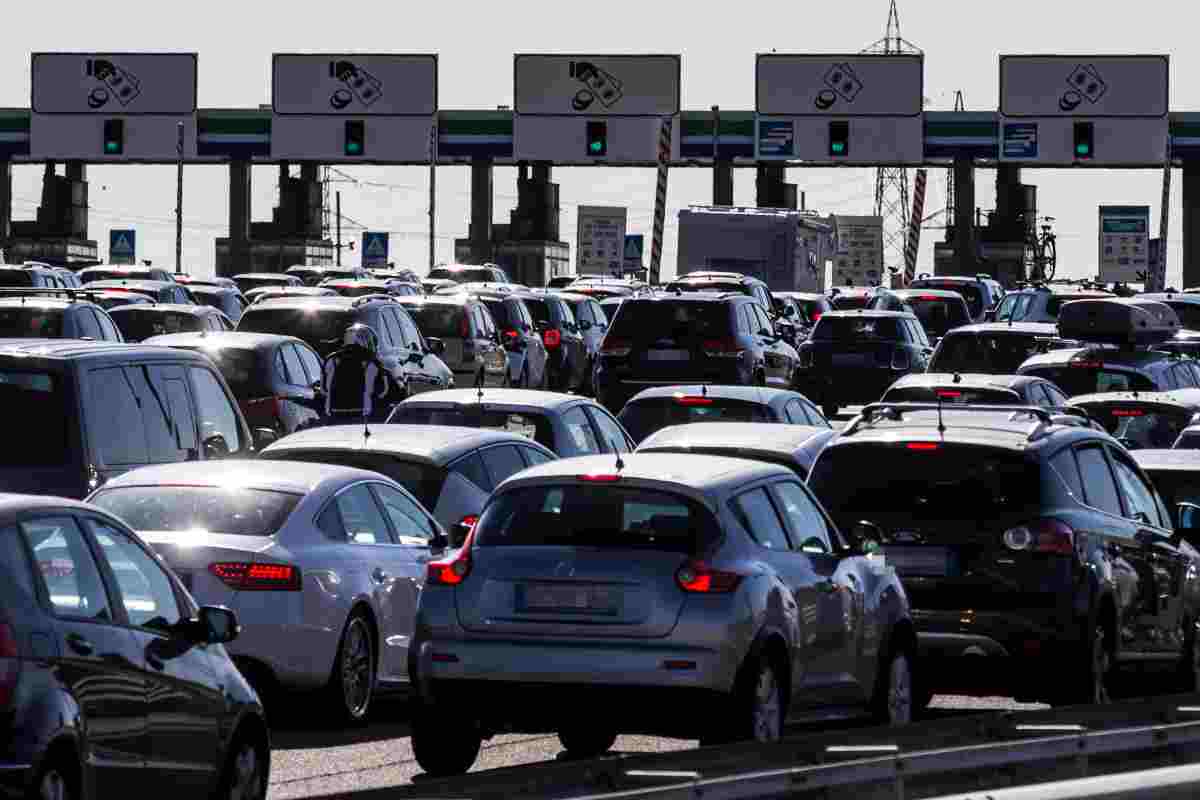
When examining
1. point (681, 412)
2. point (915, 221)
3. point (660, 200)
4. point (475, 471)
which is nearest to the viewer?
point (475, 471)

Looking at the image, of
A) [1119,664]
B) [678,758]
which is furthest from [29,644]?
[1119,664]

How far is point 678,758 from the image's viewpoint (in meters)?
10.7

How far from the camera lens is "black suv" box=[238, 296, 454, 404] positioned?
102 ft

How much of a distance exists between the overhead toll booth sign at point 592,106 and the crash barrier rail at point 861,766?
72091 millimetres

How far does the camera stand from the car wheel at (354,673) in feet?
48.3

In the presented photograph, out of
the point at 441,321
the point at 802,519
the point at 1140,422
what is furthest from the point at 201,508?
the point at 441,321

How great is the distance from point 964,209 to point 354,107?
58.1 feet

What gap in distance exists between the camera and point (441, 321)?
37.6 metres

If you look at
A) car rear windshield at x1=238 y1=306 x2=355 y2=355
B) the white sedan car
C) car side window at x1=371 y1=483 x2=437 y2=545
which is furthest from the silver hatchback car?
car rear windshield at x1=238 y1=306 x2=355 y2=355

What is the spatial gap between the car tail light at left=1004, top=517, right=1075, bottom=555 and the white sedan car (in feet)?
9.39

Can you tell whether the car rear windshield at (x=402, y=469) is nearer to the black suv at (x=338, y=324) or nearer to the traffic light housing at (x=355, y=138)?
the black suv at (x=338, y=324)

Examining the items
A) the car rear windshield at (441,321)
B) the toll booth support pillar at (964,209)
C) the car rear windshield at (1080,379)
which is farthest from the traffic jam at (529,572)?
the toll booth support pillar at (964,209)

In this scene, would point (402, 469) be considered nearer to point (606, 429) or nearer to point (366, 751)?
point (366, 751)

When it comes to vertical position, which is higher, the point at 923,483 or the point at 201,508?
the point at 923,483
